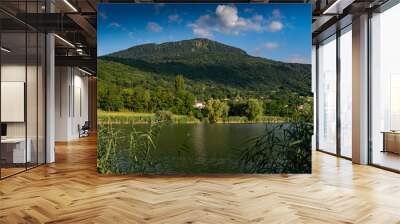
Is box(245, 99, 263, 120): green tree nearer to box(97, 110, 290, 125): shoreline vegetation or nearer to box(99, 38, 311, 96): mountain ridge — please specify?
box(97, 110, 290, 125): shoreline vegetation

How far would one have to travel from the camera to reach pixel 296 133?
645cm

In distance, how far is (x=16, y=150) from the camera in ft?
21.6

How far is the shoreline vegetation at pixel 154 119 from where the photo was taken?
6499 mm

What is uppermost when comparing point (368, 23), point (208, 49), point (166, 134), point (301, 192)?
point (368, 23)

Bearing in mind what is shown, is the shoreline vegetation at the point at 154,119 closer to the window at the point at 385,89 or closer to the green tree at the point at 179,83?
the green tree at the point at 179,83

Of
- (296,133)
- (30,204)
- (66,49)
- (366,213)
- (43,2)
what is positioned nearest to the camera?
(366,213)

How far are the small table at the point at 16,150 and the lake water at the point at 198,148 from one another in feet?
5.79

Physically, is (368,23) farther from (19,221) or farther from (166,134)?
(19,221)

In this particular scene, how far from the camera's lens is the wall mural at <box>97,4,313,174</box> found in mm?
6426

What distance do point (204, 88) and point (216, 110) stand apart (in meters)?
0.44

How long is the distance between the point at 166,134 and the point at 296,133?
2173mm

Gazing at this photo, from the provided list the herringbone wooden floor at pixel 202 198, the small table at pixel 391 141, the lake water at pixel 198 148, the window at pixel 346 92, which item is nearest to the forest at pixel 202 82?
the lake water at pixel 198 148

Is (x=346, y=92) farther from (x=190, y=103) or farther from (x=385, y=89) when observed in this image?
(x=190, y=103)

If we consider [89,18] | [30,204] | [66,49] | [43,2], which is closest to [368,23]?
[89,18]
